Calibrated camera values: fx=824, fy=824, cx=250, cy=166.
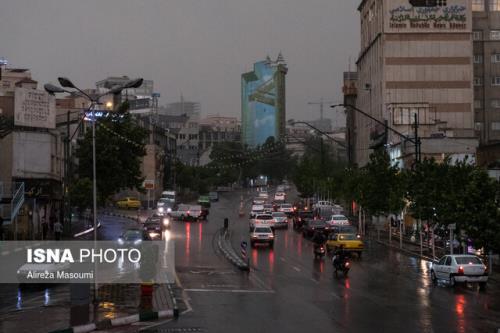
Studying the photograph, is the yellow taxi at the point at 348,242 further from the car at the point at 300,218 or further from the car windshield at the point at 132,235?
the car at the point at 300,218

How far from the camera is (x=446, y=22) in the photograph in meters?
97.7

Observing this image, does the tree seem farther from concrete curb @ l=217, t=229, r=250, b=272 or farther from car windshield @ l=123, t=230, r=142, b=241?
car windshield @ l=123, t=230, r=142, b=241

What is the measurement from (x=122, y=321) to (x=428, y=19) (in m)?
83.2

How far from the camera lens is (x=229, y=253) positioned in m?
46.1

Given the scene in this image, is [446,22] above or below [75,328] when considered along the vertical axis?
above

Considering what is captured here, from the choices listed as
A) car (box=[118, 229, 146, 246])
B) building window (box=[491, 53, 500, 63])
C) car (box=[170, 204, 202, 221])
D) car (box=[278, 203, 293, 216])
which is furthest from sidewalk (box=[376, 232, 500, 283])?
building window (box=[491, 53, 500, 63])

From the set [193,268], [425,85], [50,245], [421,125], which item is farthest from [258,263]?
[425,85]

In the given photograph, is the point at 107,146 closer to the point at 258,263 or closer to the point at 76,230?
the point at 76,230

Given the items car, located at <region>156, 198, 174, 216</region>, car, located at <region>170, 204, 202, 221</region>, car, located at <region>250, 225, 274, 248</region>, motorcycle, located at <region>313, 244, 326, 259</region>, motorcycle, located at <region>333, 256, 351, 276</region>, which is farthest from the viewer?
car, located at <region>156, 198, 174, 216</region>

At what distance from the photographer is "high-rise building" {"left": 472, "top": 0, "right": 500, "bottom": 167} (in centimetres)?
11038

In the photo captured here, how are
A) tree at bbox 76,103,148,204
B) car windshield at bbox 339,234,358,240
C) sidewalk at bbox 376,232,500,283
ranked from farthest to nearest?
tree at bbox 76,103,148,204 → car windshield at bbox 339,234,358,240 → sidewalk at bbox 376,232,500,283

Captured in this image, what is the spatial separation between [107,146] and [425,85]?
4515 cm

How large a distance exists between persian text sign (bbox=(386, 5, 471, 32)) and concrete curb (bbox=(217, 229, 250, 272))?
45541 mm

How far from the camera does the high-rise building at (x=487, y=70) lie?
110375 mm
